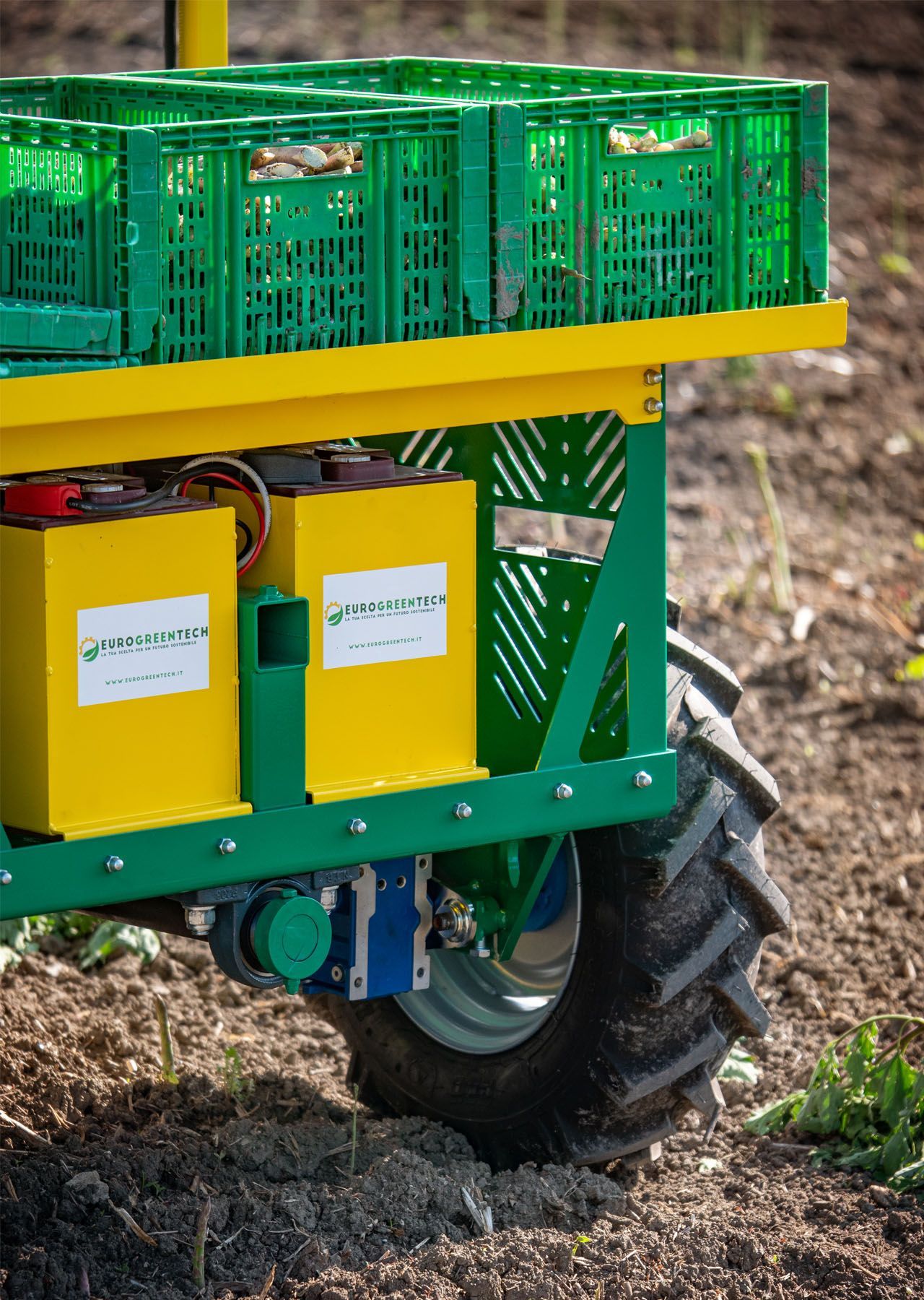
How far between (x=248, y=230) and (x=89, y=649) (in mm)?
721

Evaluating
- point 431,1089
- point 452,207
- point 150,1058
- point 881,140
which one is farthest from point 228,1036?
point 881,140

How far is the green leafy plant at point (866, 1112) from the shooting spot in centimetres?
437

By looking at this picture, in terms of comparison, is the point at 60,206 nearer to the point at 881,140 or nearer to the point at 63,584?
the point at 63,584

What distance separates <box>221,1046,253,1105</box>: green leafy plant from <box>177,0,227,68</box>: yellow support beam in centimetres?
232

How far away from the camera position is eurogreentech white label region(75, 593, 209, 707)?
3438mm

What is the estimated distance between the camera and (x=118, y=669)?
3.48m

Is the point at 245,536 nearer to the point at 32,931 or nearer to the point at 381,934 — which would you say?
the point at 381,934

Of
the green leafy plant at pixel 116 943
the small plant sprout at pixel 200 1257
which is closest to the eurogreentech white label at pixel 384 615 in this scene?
the small plant sprout at pixel 200 1257

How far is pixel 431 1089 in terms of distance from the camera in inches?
181

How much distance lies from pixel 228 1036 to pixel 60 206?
2.28 metres

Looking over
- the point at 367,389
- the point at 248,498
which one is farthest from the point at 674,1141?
the point at 367,389

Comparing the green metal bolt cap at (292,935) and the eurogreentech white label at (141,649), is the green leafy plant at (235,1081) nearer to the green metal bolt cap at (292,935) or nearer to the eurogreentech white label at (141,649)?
the green metal bolt cap at (292,935)

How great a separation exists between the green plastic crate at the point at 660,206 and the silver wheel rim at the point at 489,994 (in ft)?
4.55

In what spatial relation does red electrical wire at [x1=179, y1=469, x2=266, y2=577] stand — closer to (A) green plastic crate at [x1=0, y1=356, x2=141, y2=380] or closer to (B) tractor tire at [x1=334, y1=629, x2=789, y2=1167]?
(A) green plastic crate at [x1=0, y1=356, x2=141, y2=380]
